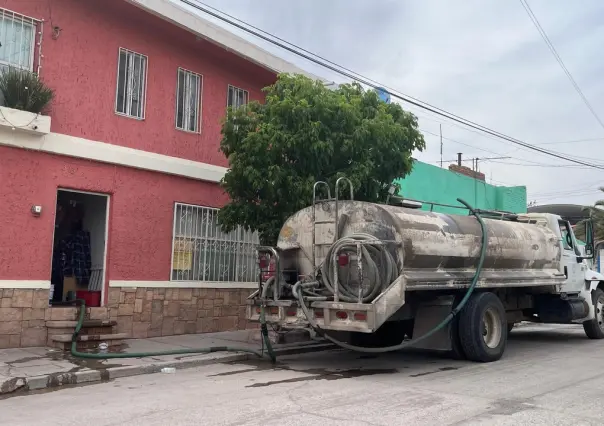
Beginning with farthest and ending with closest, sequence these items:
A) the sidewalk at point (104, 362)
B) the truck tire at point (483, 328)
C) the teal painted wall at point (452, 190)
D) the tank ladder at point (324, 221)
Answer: the teal painted wall at point (452, 190), the truck tire at point (483, 328), the tank ladder at point (324, 221), the sidewalk at point (104, 362)

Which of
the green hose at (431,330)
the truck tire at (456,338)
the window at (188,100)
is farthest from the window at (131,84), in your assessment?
the truck tire at (456,338)

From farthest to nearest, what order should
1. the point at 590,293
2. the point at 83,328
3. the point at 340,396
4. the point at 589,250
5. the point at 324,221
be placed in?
the point at 589,250
the point at 590,293
the point at 83,328
the point at 324,221
the point at 340,396

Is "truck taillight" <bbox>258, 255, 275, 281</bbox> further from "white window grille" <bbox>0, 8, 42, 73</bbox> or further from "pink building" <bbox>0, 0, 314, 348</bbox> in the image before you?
"white window grille" <bbox>0, 8, 42, 73</bbox>

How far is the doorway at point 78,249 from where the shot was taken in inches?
463

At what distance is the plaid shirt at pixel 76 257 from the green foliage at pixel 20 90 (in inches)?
119

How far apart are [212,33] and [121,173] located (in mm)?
3741

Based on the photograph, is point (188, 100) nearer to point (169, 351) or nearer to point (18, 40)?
point (18, 40)

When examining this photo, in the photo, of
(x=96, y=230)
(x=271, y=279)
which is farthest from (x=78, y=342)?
(x=271, y=279)

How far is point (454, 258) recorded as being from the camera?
9.46m

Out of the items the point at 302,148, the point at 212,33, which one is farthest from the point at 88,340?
the point at 212,33

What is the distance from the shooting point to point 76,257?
12.0m

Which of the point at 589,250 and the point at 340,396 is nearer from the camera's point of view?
the point at 340,396

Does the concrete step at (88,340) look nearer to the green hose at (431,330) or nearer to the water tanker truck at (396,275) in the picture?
the water tanker truck at (396,275)

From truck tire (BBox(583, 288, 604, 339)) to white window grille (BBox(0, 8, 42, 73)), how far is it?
1266cm
